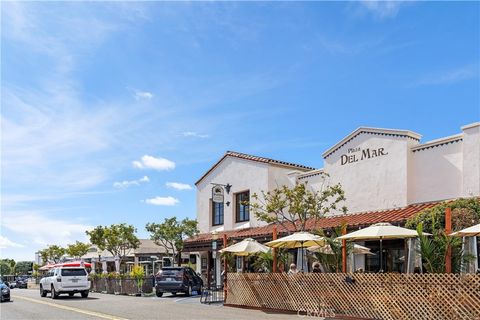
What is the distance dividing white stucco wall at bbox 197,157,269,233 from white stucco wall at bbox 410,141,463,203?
8.98 m

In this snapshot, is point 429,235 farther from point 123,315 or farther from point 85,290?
point 85,290

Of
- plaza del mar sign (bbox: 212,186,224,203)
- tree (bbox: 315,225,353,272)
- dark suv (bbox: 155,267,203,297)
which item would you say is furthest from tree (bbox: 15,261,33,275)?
tree (bbox: 315,225,353,272)

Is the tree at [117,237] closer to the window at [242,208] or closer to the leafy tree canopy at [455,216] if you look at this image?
the window at [242,208]

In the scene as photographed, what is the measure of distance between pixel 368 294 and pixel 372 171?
326 inches

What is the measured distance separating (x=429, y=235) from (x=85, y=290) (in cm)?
1807

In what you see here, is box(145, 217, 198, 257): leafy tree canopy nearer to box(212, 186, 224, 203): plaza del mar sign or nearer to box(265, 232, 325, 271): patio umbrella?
box(212, 186, 224, 203): plaza del mar sign

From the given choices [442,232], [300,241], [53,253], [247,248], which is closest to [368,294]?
[442,232]

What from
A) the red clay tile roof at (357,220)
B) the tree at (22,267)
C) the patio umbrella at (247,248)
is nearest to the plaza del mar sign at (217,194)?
the red clay tile roof at (357,220)

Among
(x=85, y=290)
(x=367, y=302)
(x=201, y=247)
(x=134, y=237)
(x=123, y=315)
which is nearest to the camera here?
(x=367, y=302)

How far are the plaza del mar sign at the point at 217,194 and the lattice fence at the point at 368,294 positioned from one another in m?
10.7

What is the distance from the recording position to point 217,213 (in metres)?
31.9

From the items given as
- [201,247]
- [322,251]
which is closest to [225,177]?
[201,247]

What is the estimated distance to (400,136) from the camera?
21109mm

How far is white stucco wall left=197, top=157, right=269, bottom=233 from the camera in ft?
93.0
